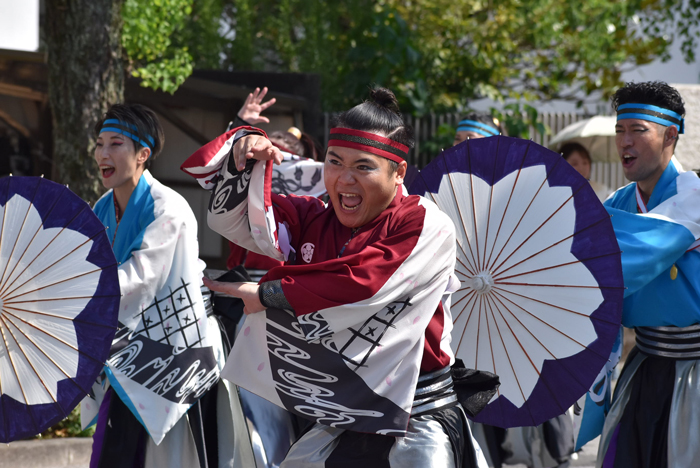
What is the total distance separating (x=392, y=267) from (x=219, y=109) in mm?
6856

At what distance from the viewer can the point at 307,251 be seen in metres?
2.45

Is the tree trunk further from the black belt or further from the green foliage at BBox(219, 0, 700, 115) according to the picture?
the green foliage at BBox(219, 0, 700, 115)

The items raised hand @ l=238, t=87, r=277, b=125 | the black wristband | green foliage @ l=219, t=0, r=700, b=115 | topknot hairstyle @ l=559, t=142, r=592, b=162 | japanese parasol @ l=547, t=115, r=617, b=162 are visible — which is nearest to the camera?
the black wristband

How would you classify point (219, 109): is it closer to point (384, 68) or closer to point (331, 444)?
point (384, 68)

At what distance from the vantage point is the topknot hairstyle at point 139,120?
12.0 ft

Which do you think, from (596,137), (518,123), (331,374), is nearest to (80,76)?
(331,374)

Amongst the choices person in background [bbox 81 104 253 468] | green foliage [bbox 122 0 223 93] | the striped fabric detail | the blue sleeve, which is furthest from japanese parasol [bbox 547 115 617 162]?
person in background [bbox 81 104 253 468]

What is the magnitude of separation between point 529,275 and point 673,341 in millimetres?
774

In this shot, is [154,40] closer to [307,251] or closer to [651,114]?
[651,114]

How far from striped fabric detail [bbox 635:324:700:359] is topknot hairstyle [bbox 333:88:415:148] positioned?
1460mm

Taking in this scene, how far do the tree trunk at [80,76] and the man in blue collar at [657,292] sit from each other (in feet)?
11.5

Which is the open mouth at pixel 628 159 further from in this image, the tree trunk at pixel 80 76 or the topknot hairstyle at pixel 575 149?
the tree trunk at pixel 80 76

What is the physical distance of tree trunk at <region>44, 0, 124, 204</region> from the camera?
212 inches

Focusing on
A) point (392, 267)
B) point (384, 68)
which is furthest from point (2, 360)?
point (384, 68)
